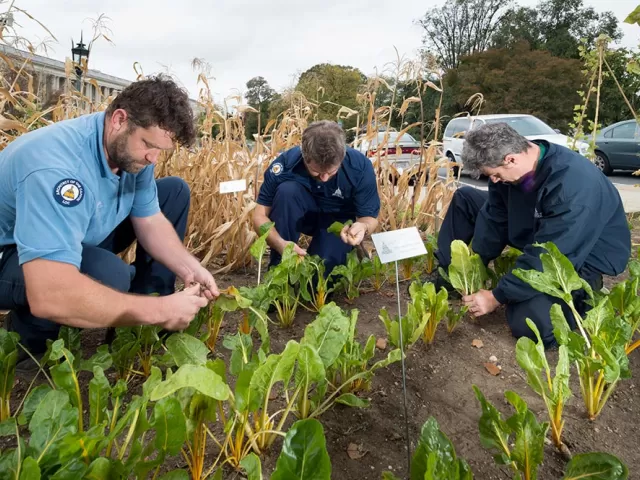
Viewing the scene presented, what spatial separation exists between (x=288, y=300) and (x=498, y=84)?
2204cm

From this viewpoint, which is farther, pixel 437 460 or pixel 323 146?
pixel 323 146

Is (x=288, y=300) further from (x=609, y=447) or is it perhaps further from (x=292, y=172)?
(x=609, y=447)

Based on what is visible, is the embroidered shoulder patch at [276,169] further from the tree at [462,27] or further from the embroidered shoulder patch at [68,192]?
the tree at [462,27]

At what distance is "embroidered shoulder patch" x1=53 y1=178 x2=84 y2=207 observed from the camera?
4.99 feet

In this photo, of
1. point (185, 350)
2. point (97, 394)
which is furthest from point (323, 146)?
point (97, 394)

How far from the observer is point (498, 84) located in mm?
21484

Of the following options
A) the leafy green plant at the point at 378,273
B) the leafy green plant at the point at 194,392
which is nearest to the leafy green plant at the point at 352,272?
the leafy green plant at the point at 378,273

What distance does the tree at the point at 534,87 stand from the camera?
20.3 metres

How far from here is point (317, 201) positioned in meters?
3.08

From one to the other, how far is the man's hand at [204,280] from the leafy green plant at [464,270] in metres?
1.19

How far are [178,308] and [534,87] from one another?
22.6 m

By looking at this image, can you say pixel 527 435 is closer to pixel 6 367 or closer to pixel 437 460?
pixel 437 460

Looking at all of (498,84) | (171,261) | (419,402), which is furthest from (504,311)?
(498,84)

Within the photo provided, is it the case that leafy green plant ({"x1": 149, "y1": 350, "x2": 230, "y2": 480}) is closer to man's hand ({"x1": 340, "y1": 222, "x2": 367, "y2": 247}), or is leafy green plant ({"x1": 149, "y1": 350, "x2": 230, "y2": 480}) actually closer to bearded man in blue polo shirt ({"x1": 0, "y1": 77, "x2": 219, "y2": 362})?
bearded man in blue polo shirt ({"x1": 0, "y1": 77, "x2": 219, "y2": 362})
